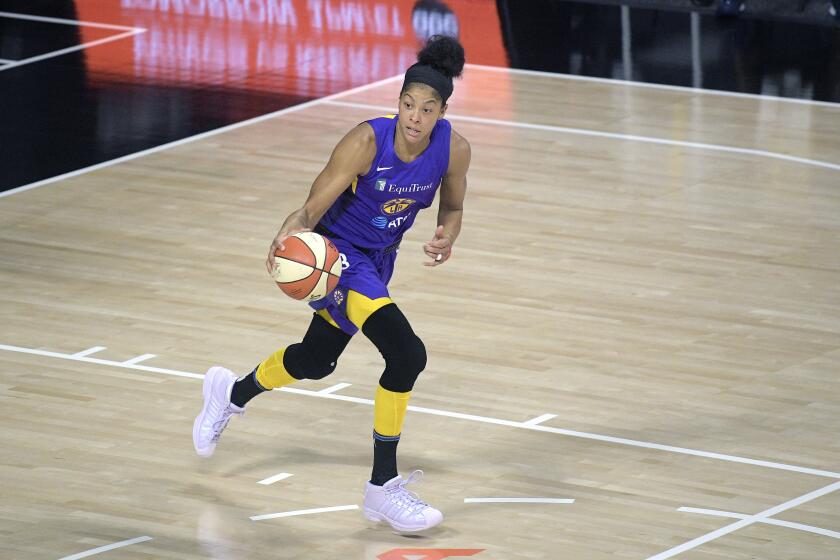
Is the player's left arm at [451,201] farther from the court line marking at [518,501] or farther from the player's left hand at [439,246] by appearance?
the court line marking at [518,501]

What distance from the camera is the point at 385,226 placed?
6824mm

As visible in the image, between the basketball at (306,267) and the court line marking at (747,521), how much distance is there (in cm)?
162

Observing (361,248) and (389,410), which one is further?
(361,248)

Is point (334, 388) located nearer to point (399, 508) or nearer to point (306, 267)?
point (399, 508)

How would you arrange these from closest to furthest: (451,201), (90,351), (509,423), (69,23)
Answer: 1. (451,201)
2. (509,423)
3. (90,351)
4. (69,23)

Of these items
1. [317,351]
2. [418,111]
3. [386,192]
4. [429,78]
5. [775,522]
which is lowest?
[775,522]

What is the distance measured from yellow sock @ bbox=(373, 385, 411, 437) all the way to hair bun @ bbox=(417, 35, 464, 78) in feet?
4.17

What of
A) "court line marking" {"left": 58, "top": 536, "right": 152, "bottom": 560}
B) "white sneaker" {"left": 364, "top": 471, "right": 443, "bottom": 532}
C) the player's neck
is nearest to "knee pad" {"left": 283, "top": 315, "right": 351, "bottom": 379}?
"white sneaker" {"left": 364, "top": 471, "right": 443, "bottom": 532}

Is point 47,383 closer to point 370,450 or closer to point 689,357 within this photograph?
point 370,450

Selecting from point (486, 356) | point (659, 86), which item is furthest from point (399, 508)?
point (659, 86)

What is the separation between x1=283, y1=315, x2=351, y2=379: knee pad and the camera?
6.88 metres

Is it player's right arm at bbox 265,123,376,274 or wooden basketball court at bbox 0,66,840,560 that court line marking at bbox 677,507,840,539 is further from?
player's right arm at bbox 265,123,376,274

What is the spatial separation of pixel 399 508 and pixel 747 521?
55.9 inches

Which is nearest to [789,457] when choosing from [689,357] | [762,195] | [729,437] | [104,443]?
[729,437]
